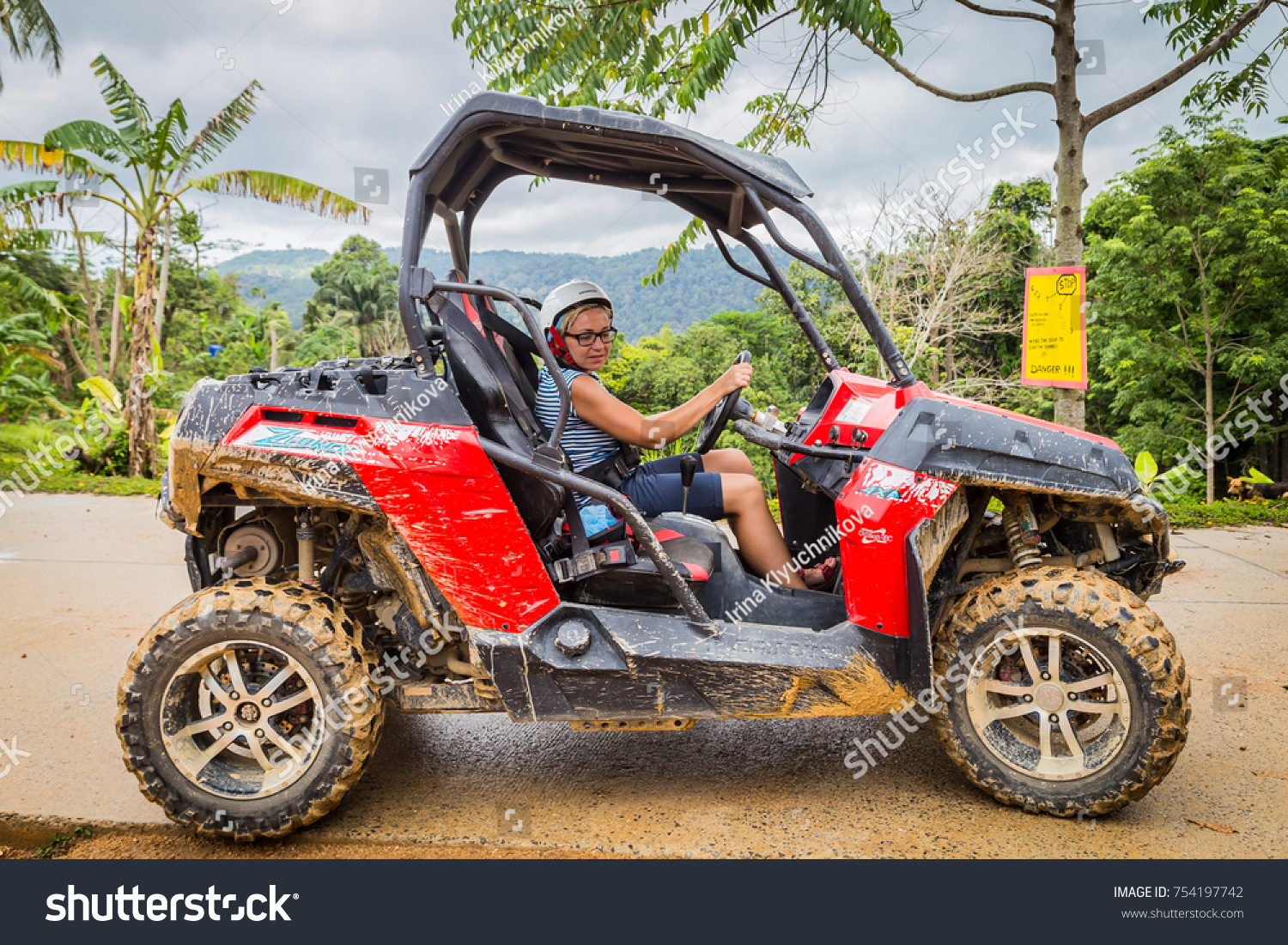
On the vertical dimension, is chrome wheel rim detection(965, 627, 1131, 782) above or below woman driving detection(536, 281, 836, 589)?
below

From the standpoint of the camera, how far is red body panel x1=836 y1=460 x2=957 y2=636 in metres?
2.79

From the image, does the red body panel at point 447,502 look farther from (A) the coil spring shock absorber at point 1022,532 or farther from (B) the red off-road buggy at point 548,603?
(A) the coil spring shock absorber at point 1022,532

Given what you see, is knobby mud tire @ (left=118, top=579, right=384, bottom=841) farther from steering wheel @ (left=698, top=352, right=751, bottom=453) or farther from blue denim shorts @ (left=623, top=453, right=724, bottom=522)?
steering wheel @ (left=698, top=352, right=751, bottom=453)

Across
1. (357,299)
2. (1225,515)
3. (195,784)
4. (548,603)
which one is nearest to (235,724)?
(195,784)

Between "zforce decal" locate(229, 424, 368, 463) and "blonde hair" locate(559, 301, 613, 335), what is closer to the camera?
"zforce decal" locate(229, 424, 368, 463)

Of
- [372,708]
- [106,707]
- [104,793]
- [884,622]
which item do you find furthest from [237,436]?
[884,622]

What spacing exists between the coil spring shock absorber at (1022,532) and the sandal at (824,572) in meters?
0.67

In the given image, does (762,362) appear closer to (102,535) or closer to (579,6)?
(579,6)

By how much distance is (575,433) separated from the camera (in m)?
3.21

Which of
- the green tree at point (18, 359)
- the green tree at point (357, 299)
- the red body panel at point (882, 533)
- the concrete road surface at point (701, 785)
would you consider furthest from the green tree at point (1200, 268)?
the green tree at point (357, 299)

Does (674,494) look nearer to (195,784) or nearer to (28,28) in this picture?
(195,784)

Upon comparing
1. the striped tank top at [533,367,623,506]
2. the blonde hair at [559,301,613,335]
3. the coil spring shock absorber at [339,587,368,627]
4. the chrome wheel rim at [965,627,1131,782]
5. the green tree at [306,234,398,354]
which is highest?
the green tree at [306,234,398,354]

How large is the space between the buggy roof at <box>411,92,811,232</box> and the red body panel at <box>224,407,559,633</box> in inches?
34.4

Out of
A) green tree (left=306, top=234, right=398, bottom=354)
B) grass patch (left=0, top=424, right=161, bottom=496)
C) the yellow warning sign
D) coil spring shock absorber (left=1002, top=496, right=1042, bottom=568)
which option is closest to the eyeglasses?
coil spring shock absorber (left=1002, top=496, right=1042, bottom=568)
